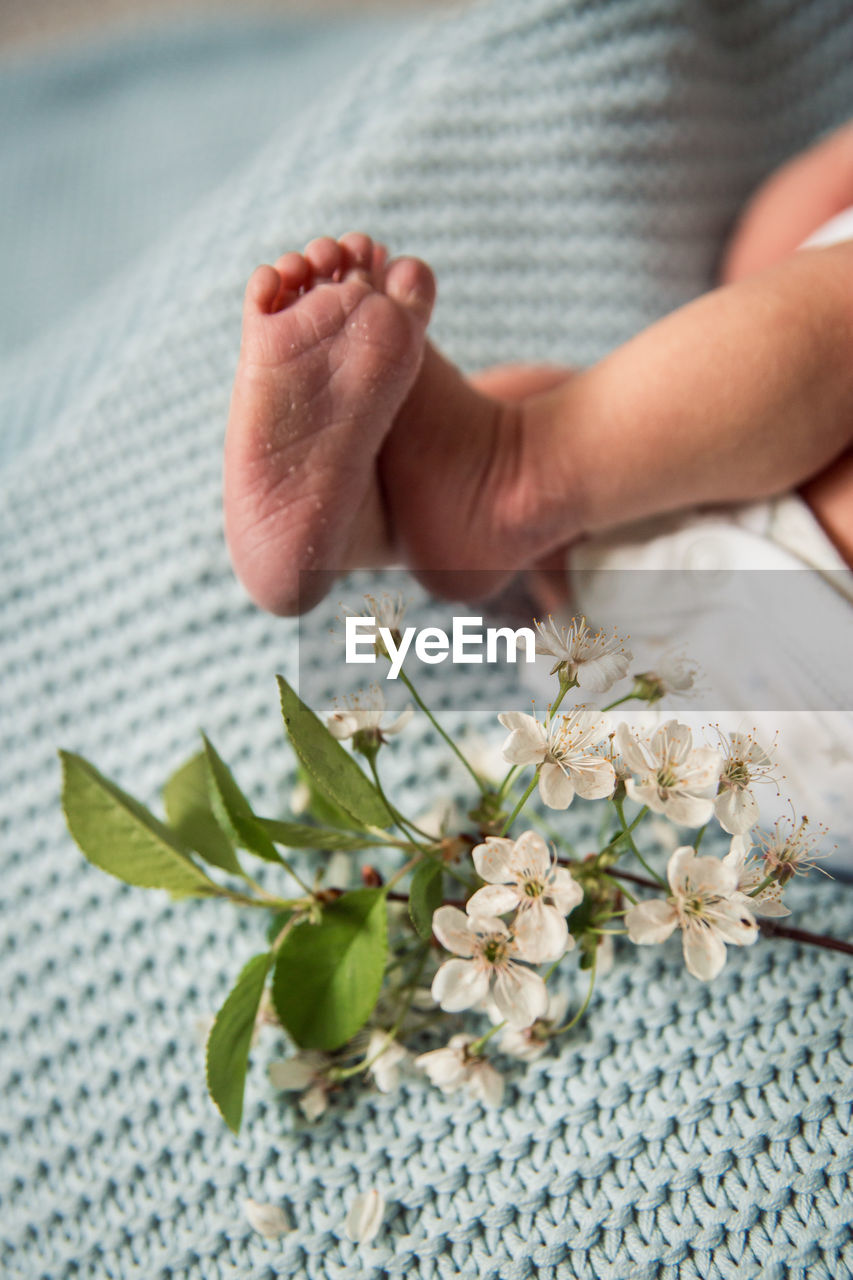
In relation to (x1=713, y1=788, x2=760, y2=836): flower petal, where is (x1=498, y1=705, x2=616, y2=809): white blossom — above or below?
above

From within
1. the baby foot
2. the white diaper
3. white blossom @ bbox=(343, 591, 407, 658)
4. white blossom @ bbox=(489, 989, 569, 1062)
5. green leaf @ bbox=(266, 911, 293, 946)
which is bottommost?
white blossom @ bbox=(489, 989, 569, 1062)

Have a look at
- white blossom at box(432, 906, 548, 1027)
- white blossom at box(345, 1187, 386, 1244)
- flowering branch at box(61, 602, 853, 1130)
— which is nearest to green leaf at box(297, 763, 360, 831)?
flowering branch at box(61, 602, 853, 1130)

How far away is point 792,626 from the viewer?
529 millimetres

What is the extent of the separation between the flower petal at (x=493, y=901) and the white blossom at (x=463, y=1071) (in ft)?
0.48

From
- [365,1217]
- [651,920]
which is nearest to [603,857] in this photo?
[651,920]

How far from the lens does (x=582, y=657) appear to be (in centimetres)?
39

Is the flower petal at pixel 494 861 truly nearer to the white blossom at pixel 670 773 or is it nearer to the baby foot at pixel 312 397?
the white blossom at pixel 670 773

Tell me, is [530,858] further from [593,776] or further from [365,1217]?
[365,1217]

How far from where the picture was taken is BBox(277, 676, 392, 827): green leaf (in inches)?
15.5

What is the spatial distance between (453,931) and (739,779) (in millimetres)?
134

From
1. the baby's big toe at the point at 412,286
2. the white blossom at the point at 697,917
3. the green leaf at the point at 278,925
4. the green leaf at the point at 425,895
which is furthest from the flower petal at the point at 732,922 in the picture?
the baby's big toe at the point at 412,286

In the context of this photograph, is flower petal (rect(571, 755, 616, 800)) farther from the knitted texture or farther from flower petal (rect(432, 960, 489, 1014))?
the knitted texture

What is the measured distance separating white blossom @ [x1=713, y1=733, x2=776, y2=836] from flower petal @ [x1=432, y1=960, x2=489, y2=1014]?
4.7 inches

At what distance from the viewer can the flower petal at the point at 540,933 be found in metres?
0.35
